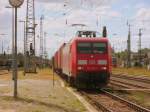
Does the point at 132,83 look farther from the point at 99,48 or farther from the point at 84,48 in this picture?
the point at 84,48

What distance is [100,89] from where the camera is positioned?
33.1 metres

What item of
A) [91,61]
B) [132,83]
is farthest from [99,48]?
[132,83]

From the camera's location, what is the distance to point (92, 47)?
31453mm

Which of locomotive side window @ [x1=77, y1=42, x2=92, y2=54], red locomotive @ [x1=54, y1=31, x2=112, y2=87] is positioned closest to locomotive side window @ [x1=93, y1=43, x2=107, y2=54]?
red locomotive @ [x1=54, y1=31, x2=112, y2=87]

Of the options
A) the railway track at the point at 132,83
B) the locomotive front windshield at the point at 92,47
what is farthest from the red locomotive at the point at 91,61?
the railway track at the point at 132,83

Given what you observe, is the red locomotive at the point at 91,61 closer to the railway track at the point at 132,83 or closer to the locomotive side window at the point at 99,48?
the locomotive side window at the point at 99,48

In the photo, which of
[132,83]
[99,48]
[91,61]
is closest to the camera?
[91,61]

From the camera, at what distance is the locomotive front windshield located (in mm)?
31375

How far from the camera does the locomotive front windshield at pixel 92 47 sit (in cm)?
3138

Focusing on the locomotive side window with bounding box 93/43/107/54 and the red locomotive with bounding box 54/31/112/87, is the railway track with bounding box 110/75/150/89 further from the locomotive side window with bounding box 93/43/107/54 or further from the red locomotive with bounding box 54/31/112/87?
the locomotive side window with bounding box 93/43/107/54

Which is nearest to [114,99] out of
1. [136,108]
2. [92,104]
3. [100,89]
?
[92,104]

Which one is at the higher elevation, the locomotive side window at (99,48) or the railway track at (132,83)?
the locomotive side window at (99,48)

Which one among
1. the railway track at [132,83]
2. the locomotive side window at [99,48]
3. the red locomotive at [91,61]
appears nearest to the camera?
the red locomotive at [91,61]

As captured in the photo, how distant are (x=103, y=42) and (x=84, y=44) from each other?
1.17 meters
